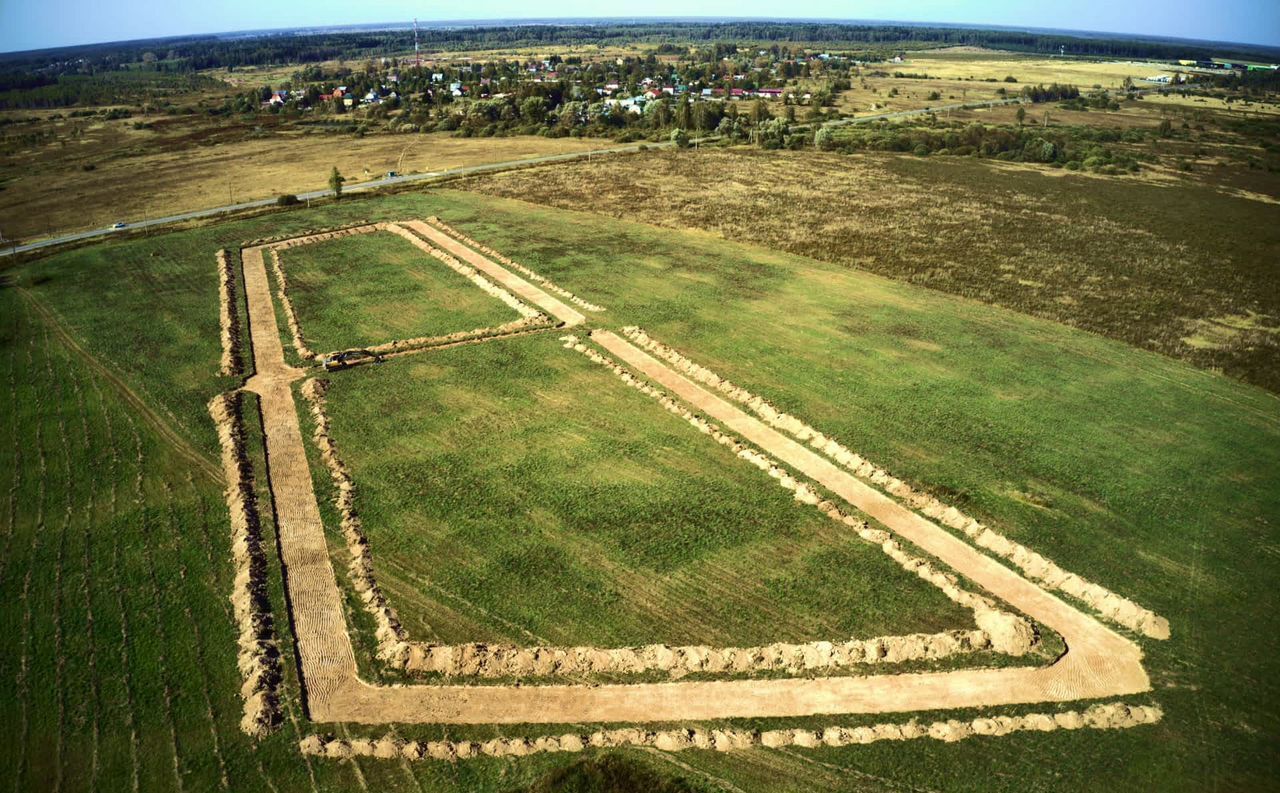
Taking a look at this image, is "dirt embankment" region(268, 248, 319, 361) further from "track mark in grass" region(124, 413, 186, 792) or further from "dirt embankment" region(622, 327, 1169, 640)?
"dirt embankment" region(622, 327, 1169, 640)

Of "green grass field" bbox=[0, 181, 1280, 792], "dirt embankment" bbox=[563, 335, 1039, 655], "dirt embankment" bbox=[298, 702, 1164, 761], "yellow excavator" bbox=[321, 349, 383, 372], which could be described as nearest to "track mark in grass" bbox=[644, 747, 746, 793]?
"green grass field" bbox=[0, 181, 1280, 792]

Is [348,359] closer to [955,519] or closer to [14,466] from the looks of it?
[14,466]

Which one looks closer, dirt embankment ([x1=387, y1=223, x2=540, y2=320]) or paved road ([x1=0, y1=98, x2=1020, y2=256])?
dirt embankment ([x1=387, y1=223, x2=540, y2=320])

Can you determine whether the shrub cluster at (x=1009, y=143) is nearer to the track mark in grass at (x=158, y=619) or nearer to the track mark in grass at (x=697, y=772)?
the track mark in grass at (x=158, y=619)

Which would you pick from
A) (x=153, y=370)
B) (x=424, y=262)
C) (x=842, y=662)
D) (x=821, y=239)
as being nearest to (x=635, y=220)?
(x=821, y=239)

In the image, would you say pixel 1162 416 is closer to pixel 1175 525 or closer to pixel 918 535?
pixel 1175 525

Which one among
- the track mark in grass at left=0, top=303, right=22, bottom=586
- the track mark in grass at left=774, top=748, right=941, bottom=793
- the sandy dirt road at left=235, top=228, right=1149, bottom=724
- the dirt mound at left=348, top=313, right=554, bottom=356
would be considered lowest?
the track mark in grass at left=774, top=748, right=941, bottom=793

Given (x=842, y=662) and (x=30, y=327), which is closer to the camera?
(x=842, y=662)
